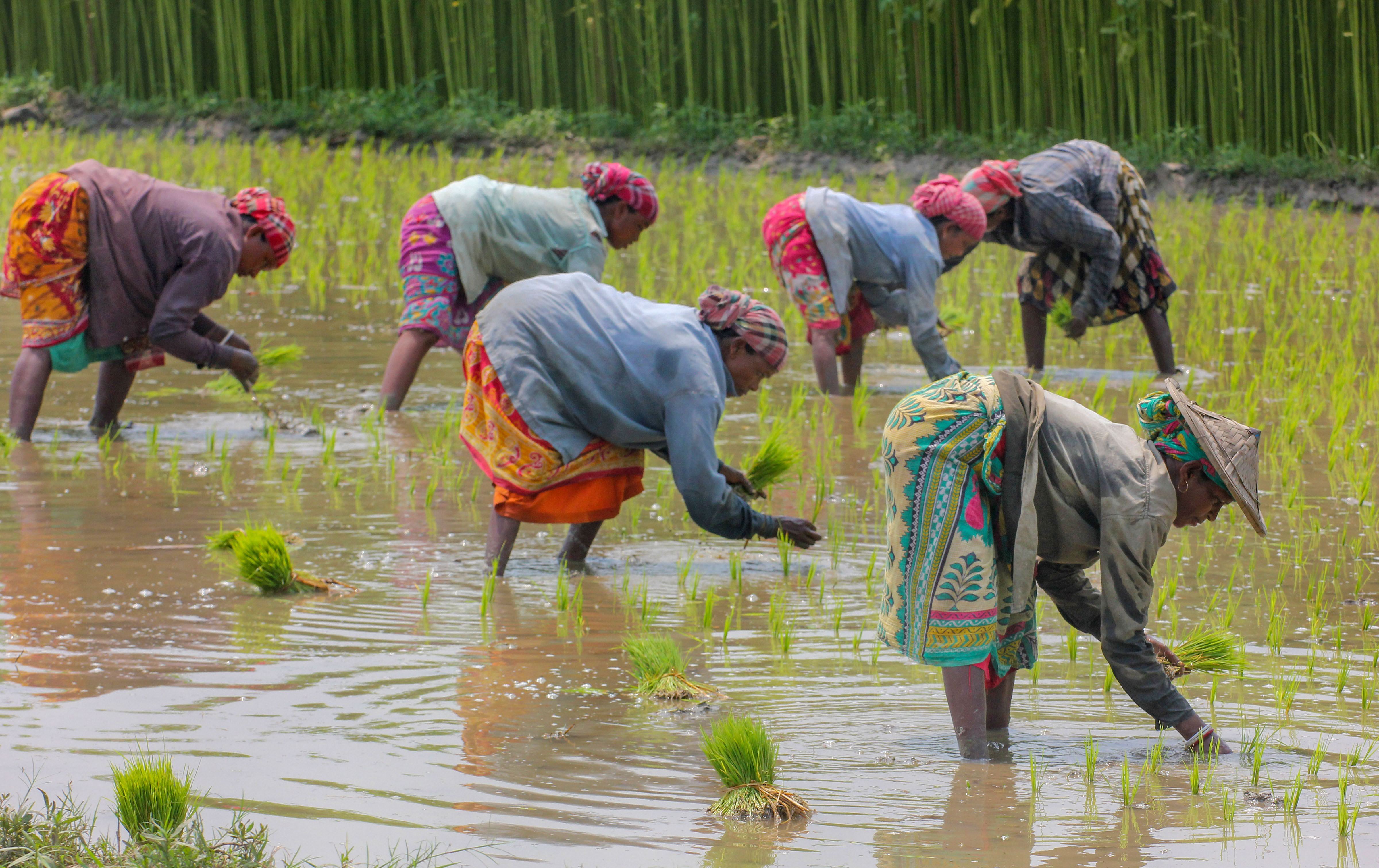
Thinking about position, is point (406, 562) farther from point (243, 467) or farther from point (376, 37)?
point (376, 37)

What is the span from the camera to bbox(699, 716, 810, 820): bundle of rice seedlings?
2.72 m

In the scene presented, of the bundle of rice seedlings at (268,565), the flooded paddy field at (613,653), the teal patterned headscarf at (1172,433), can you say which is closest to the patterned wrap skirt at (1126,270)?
the flooded paddy field at (613,653)

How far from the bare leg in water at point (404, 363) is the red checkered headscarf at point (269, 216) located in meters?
0.76

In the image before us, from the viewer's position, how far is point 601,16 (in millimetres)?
14422

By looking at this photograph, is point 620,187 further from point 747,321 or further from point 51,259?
point 51,259

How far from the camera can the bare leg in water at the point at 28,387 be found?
556 cm

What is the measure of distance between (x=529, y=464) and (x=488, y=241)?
2107 millimetres

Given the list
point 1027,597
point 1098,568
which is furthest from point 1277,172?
point 1027,597

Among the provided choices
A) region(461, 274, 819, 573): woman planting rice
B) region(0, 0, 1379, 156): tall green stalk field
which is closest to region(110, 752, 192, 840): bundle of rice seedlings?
region(461, 274, 819, 573): woman planting rice

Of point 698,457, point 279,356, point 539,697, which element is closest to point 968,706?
point 539,697

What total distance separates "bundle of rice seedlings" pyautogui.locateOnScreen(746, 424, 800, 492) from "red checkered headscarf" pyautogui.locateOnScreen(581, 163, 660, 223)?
4.30 feet

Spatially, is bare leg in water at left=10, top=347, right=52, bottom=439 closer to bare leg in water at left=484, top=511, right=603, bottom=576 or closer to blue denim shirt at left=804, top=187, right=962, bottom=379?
bare leg in water at left=484, top=511, right=603, bottom=576

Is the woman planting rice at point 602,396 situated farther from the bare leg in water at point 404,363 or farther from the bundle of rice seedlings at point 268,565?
the bare leg in water at point 404,363

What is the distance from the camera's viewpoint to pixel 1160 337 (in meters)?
7.00
